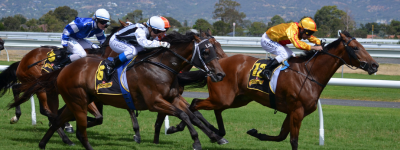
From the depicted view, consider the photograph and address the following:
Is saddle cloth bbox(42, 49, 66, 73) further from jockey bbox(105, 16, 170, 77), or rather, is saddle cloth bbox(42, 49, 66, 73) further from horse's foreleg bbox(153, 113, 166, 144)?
horse's foreleg bbox(153, 113, 166, 144)

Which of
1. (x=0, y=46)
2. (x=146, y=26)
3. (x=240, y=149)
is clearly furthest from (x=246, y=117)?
(x=0, y=46)

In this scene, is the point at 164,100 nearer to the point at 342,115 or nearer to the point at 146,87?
the point at 146,87

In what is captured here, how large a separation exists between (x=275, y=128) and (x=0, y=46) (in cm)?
544

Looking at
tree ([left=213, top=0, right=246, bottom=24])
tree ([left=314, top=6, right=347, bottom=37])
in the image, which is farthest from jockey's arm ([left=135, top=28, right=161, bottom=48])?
tree ([left=213, top=0, right=246, bottom=24])

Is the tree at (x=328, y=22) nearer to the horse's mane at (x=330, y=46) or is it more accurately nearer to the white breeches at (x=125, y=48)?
the horse's mane at (x=330, y=46)

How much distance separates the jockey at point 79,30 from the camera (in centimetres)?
670

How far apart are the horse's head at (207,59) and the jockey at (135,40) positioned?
0.39 m

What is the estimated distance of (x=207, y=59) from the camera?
196 inches

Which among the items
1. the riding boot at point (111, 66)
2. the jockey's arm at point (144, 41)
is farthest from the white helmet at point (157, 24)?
the riding boot at point (111, 66)

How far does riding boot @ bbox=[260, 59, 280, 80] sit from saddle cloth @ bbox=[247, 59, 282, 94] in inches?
2.0

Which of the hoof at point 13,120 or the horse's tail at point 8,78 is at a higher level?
the horse's tail at point 8,78

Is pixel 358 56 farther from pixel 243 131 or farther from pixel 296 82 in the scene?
pixel 243 131

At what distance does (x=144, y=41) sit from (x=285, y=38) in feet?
6.57

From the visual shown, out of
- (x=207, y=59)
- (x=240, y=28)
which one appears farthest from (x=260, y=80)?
(x=240, y=28)
